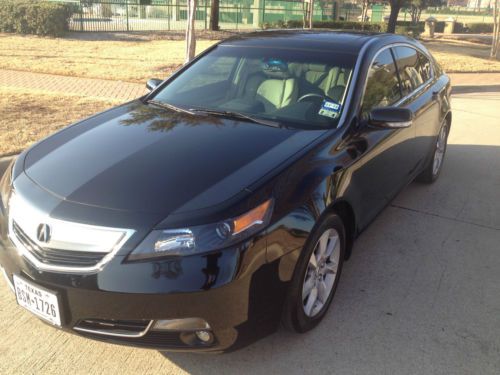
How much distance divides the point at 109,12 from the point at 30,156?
23534 mm

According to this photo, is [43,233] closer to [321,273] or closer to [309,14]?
[321,273]

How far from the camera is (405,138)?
4.21 meters

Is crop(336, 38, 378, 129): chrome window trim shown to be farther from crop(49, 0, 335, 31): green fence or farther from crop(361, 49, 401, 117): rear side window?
crop(49, 0, 335, 31): green fence

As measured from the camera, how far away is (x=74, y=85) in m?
9.95

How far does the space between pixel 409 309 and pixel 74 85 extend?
8.40m

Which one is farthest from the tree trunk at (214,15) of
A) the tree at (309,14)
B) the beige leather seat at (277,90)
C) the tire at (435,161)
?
the beige leather seat at (277,90)

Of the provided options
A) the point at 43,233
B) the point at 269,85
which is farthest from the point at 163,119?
the point at 43,233

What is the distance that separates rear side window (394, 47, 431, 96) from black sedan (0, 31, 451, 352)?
38cm

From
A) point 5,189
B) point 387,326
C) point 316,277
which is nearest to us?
point 5,189

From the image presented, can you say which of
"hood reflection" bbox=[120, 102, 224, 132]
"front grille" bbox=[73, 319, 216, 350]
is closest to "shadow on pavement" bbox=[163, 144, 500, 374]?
"front grille" bbox=[73, 319, 216, 350]

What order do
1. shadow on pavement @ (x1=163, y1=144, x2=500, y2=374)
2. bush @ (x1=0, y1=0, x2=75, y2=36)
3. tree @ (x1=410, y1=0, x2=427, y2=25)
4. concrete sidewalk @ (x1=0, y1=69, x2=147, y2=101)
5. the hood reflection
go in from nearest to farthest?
shadow on pavement @ (x1=163, y1=144, x2=500, y2=374), the hood reflection, concrete sidewalk @ (x1=0, y1=69, x2=147, y2=101), bush @ (x1=0, y1=0, x2=75, y2=36), tree @ (x1=410, y1=0, x2=427, y2=25)

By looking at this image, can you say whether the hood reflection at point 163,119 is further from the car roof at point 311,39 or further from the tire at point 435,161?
the tire at point 435,161

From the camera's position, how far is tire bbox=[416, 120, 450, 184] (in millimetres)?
5406

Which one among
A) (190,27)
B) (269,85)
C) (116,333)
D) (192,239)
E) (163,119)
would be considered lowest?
(116,333)
